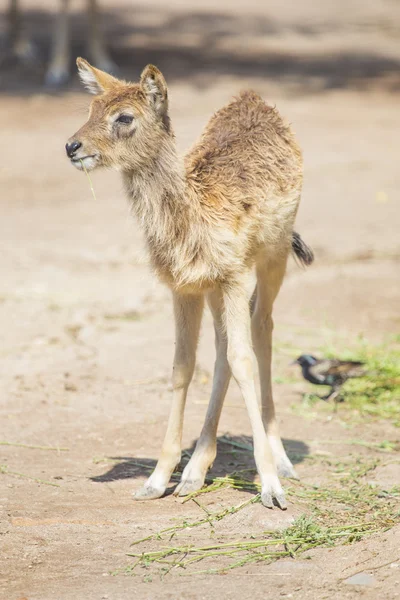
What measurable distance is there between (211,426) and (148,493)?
1.76 ft

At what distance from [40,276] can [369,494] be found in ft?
18.2

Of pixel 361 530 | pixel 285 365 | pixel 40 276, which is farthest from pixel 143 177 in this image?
pixel 40 276

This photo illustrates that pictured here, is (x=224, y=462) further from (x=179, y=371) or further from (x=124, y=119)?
(x=124, y=119)

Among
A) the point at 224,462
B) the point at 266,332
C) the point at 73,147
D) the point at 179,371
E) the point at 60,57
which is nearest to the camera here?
the point at 73,147

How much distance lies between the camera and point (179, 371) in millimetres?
5543

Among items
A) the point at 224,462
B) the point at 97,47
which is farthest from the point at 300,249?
the point at 97,47

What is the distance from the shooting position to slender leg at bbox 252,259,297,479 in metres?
5.87

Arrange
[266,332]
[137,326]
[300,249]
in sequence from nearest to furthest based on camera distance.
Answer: [266,332] → [300,249] → [137,326]

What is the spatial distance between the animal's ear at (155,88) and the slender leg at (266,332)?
1.21 metres

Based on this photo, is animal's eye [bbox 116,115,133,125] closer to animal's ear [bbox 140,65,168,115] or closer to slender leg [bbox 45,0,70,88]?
animal's ear [bbox 140,65,168,115]

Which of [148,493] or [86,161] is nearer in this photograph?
[86,161]

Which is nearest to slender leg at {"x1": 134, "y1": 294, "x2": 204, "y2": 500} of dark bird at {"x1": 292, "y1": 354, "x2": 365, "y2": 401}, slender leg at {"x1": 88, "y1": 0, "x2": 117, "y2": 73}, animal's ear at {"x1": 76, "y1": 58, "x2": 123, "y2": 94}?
animal's ear at {"x1": 76, "y1": 58, "x2": 123, "y2": 94}

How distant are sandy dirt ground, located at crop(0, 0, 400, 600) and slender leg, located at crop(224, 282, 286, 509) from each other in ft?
0.47

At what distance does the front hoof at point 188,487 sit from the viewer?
5410mm
